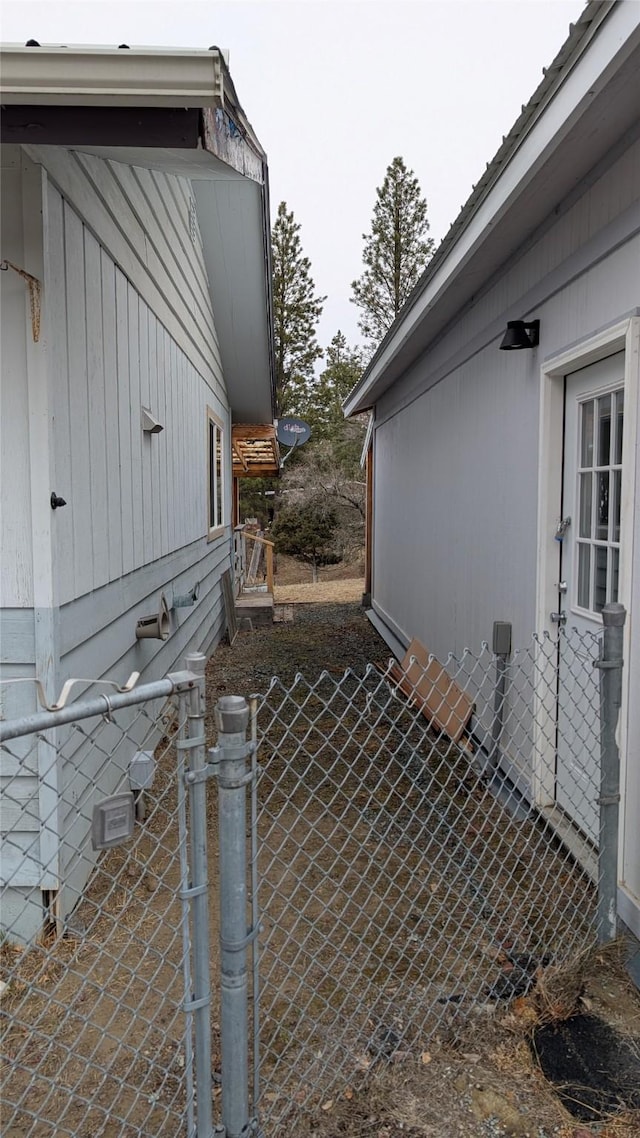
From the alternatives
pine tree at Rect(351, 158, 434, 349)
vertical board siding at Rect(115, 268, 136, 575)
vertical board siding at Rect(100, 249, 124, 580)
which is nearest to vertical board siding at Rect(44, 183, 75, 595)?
vertical board siding at Rect(100, 249, 124, 580)

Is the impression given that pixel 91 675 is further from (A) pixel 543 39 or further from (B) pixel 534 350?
(A) pixel 543 39

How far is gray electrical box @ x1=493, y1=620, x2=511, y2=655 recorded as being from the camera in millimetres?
3959

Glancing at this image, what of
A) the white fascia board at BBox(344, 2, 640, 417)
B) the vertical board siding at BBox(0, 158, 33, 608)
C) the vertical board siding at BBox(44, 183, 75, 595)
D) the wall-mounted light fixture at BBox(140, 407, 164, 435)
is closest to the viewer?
the white fascia board at BBox(344, 2, 640, 417)

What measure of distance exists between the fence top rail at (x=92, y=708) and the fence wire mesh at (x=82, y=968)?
6 cm

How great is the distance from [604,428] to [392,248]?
23.7 m

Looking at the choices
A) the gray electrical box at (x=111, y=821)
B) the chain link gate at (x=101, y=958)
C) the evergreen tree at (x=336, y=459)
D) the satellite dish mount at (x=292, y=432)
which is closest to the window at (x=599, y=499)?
the chain link gate at (x=101, y=958)

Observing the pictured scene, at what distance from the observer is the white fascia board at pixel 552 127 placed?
220 cm

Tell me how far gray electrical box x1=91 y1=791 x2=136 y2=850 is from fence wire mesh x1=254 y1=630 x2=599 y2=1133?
47 centimetres

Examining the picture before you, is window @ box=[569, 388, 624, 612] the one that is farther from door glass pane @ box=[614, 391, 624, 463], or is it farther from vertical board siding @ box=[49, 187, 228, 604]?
vertical board siding @ box=[49, 187, 228, 604]

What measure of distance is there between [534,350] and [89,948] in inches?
140

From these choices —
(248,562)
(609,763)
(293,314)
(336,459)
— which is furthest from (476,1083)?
(293,314)

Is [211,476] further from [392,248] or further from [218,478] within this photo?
[392,248]

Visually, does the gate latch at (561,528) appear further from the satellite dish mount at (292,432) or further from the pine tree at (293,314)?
the pine tree at (293,314)

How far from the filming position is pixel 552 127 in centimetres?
274
